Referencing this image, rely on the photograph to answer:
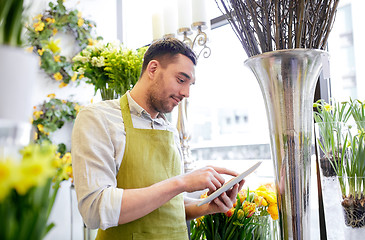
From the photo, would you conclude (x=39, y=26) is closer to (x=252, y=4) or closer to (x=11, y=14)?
(x=252, y=4)

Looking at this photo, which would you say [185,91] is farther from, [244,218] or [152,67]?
[244,218]

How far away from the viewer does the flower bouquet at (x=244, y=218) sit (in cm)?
131

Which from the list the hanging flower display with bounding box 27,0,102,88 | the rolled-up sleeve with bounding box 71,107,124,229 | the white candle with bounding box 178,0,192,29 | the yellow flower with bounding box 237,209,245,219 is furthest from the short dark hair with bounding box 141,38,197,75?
the hanging flower display with bounding box 27,0,102,88

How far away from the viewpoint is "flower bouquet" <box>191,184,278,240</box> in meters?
1.31

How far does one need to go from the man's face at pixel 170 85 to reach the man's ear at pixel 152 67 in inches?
0.7

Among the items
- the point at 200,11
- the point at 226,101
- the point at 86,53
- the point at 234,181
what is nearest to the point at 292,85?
the point at 234,181

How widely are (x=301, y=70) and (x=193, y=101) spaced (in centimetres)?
201

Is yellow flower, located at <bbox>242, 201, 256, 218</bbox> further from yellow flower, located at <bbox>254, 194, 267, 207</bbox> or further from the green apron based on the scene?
the green apron

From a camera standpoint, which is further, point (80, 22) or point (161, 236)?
point (80, 22)

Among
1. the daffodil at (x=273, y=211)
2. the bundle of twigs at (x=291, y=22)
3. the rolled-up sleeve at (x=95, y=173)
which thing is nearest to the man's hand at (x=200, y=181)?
the rolled-up sleeve at (x=95, y=173)

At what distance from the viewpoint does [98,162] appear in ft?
3.68

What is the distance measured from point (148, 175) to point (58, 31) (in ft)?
6.64

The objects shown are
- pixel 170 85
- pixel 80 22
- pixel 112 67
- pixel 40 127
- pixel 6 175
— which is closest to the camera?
pixel 6 175

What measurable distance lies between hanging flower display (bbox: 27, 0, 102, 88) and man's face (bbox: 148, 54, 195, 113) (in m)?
1.52
